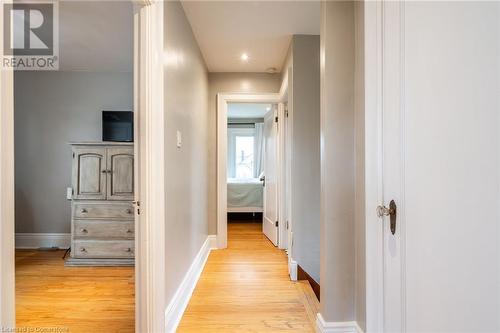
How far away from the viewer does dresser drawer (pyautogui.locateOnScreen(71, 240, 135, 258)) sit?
2.77 m

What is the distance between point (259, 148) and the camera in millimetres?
7023

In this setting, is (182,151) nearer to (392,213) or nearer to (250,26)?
(250,26)

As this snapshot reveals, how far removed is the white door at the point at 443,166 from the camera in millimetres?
623

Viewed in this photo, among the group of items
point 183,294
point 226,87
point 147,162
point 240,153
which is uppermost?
point 226,87

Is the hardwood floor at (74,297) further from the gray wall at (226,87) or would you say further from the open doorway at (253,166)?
the open doorway at (253,166)

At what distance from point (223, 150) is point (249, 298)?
189cm

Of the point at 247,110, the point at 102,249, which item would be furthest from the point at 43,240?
the point at 247,110

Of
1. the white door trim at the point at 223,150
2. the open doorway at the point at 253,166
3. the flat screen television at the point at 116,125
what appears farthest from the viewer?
the open doorway at the point at 253,166

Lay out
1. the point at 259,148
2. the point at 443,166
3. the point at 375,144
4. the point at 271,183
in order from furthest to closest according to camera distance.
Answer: the point at 259,148 → the point at 271,183 → the point at 375,144 → the point at 443,166

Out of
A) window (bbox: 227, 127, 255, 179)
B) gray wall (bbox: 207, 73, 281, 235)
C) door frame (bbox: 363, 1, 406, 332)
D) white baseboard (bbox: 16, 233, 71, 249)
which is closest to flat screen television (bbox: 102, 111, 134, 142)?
gray wall (bbox: 207, 73, 281, 235)

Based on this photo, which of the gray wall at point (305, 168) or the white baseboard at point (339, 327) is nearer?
the white baseboard at point (339, 327)

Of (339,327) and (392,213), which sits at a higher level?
(392,213)

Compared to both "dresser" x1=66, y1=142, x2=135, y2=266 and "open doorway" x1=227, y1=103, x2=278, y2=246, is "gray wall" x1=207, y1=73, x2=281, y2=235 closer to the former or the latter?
"open doorway" x1=227, y1=103, x2=278, y2=246

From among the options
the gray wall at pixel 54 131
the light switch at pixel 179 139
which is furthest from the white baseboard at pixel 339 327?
the gray wall at pixel 54 131
